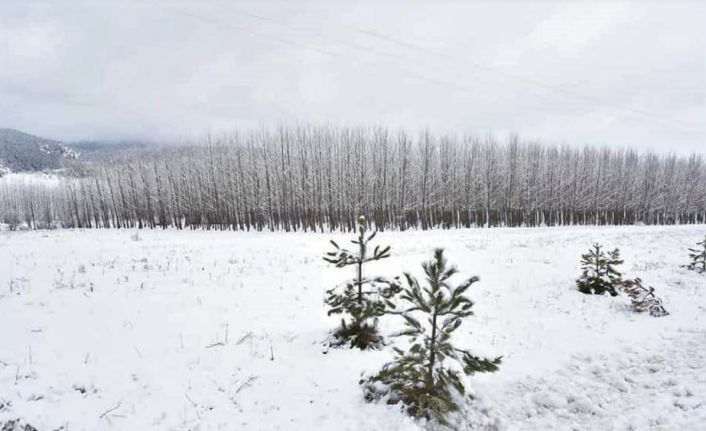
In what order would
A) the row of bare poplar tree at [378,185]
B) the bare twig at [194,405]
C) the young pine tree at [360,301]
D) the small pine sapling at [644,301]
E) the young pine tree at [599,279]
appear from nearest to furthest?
the bare twig at [194,405] < the young pine tree at [360,301] < the small pine sapling at [644,301] < the young pine tree at [599,279] < the row of bare poplar tree at [378,185]

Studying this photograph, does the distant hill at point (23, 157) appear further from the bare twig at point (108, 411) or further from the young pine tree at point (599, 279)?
the young pine tree at point (599, 279)

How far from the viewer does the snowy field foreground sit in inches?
186

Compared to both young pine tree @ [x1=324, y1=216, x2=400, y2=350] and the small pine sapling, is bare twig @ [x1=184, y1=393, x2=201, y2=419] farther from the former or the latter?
the small pine sapling

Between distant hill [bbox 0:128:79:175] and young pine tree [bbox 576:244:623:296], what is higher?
distant hill [bbox 0:128:79:175]

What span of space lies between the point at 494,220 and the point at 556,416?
43.6 meters

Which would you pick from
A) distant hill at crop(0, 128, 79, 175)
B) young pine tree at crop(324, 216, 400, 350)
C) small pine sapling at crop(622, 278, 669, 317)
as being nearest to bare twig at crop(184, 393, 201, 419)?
young pine tree at crop(324, 216, 400, 350)

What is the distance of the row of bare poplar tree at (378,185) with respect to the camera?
42.1m

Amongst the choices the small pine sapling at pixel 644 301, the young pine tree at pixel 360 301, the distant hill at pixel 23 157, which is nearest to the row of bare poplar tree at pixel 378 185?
the small pine sapling at pixel 644 301

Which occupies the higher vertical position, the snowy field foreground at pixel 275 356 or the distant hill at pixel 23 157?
the distant hill at pixel 23 157

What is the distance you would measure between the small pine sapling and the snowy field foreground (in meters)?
0.35

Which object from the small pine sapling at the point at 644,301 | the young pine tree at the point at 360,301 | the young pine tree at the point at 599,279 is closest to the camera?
the young pine tree at the point at 360,301

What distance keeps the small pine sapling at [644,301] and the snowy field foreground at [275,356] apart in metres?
0.35

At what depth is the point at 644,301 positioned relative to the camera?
923 centimetres

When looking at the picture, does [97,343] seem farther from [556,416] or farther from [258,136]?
[258,136]
